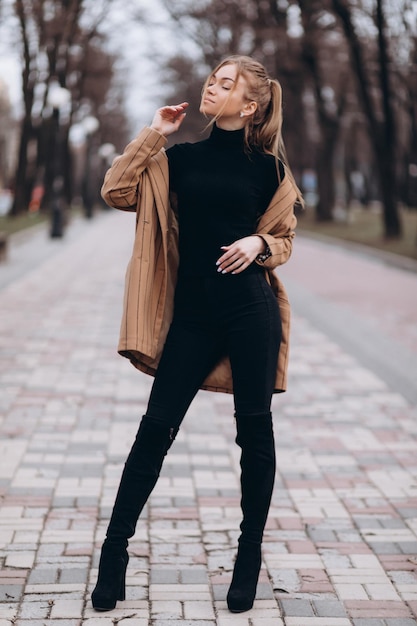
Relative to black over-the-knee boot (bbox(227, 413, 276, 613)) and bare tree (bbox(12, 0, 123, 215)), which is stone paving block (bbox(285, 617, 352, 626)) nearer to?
black over-the-knee boot (bbox(227, 413, 276, 613))

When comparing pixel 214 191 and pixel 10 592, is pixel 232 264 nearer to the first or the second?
pixel 214 191

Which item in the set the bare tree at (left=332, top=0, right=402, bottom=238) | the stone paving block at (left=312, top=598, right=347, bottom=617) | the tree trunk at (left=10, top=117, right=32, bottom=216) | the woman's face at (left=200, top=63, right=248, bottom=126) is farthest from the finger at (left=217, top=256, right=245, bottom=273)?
the tree trunk at (left=10, top=117, right=32, bottom=216)

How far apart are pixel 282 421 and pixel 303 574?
286cm

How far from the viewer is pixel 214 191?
3.48 meters

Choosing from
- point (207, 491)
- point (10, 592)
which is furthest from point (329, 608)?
point (207, 491)

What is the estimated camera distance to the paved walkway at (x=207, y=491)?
372 cm

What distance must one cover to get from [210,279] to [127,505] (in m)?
0.81

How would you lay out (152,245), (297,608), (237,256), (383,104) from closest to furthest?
(237,256), (152,245), (297,608), (383,104)

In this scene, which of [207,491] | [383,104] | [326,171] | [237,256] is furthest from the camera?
[326,171]

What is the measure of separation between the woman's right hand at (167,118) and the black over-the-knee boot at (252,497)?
3.27 feet

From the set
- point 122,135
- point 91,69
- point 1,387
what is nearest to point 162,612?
point 1,387

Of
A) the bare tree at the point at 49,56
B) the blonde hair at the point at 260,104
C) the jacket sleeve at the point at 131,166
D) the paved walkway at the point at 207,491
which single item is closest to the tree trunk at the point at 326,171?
the bare tree at the point at 49,56

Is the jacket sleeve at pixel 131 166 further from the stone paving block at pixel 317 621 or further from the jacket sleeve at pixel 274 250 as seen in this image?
Answer: the stone paving block at pixel 317 621

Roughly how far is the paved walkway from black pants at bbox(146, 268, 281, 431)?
72 cm
